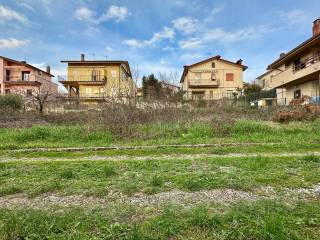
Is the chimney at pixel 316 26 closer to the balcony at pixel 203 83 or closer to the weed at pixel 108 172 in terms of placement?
the balcony at pixel 203 83

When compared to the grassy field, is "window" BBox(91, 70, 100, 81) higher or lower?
higher

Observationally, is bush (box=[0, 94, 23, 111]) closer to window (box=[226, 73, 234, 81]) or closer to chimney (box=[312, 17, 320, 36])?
chimney (box=[312, 17, 320, 36])

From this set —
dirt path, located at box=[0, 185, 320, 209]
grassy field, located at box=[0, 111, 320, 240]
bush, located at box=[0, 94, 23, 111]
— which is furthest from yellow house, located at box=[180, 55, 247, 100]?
dirt path, located at box=[0, 185, 320, 209]

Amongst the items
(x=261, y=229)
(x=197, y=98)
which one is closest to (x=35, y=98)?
(x=197, y=98)

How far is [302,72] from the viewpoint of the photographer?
80.3ft

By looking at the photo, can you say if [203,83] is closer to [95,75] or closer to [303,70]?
[95,75]

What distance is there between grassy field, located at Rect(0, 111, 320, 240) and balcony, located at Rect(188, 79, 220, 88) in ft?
129

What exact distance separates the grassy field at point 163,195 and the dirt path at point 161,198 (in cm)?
2

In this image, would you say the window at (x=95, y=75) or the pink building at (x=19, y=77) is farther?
the pink building at (x=19, y=77)

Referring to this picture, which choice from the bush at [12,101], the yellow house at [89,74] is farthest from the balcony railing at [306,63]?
the yellow house at [89,74]

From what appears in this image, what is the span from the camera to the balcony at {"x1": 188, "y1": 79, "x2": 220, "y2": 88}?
4812cm

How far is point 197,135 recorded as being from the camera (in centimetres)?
1191

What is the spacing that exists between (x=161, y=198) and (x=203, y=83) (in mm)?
45332

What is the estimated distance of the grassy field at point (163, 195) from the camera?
3.23 m
